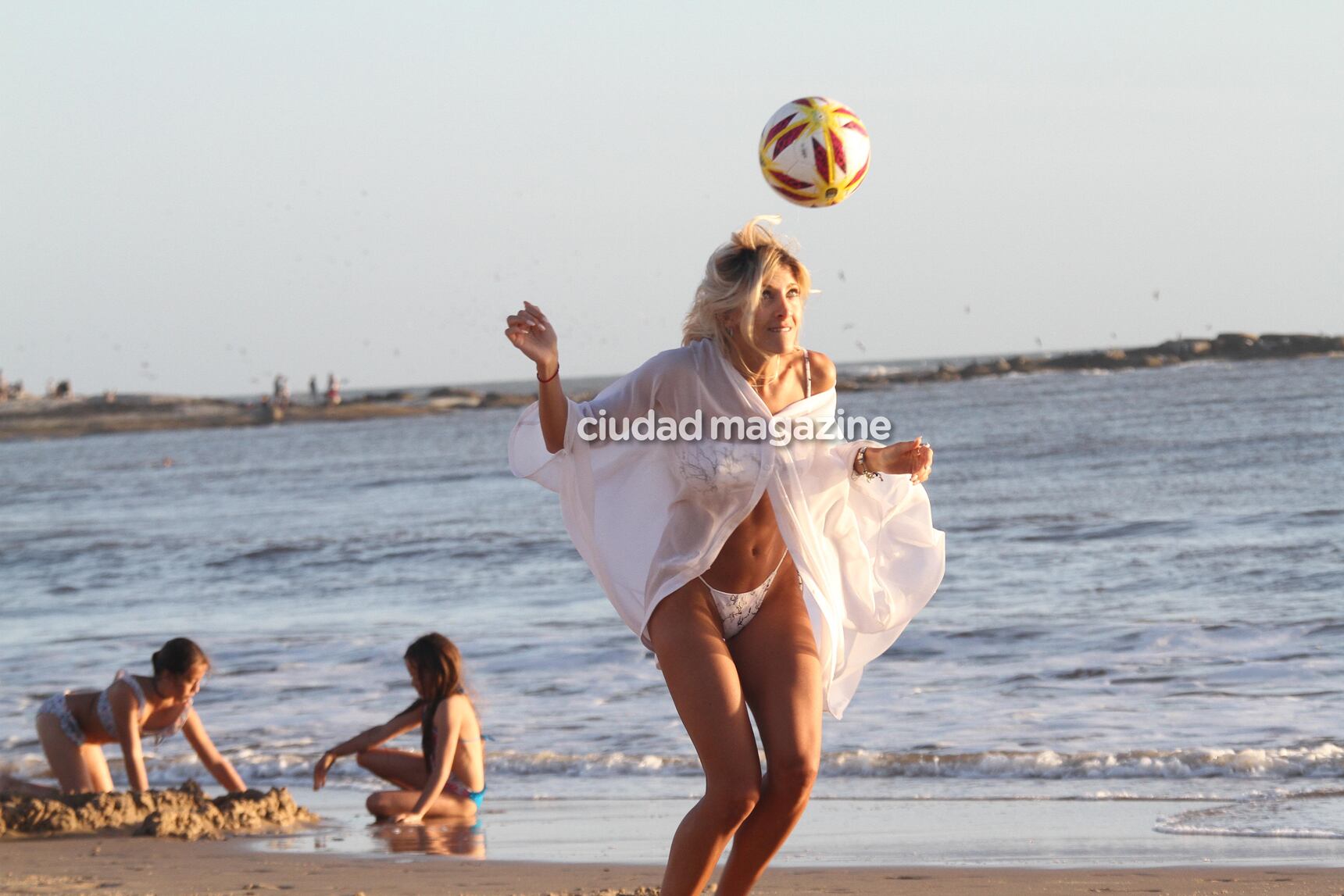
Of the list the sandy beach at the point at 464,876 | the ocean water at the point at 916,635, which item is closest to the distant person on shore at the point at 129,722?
the sandy beach at the point at 464,876

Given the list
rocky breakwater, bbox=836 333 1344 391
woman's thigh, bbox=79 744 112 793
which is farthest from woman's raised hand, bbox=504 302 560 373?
rocky breakwater, bbox=836 333 1344 391

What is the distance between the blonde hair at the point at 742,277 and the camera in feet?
14.1

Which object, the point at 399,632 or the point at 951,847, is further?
the point at 399,632

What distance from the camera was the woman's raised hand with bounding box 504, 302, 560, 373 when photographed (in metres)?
4.32

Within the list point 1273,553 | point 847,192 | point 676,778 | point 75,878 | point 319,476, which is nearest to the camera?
point 847,192

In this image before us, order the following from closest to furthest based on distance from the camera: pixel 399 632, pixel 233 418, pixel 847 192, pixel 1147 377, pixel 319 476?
pixel 847 192 < pixel 399 632 < pixel 319 476 < pixel 1147 377 < pixel 233 418

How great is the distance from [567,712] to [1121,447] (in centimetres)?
2321

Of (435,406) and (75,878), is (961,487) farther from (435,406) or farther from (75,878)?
(435,406)

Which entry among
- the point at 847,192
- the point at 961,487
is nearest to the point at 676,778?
the point at 847,192

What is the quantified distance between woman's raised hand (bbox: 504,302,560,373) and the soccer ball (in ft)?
4.73

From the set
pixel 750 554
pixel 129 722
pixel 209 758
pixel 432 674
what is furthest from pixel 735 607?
pixel 129 722

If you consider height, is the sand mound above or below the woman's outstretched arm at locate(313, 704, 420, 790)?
below

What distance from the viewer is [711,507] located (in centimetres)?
438

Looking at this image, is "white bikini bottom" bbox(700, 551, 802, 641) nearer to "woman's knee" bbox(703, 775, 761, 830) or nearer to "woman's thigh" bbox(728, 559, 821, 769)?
"woman's thigh" bbox(728, 559, 821, 769)
